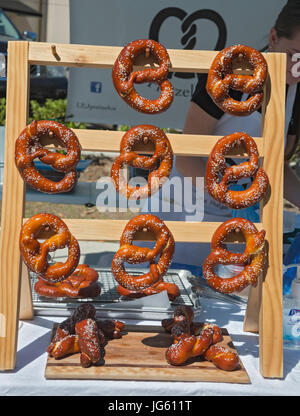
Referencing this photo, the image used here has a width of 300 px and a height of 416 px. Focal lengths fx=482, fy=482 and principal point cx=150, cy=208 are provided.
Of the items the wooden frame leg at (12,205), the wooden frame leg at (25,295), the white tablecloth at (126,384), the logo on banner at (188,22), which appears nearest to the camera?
the white tablecloth at (126,384)

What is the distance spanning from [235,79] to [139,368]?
818mm

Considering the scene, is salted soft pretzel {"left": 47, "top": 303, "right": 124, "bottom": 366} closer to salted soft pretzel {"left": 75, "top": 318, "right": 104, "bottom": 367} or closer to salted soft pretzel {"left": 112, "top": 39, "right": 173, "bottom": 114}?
salted soft pretzel {"left": 75, "top": 318, "right": 104, "bottom": 367}

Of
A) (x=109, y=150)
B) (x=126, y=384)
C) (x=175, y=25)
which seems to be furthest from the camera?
(x=175, y=25)

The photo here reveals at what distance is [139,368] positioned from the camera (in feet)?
4.11

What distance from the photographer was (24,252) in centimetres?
125

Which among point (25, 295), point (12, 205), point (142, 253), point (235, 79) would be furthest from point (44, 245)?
point (235, 79)

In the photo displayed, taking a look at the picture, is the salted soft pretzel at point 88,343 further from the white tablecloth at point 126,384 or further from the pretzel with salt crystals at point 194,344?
the pretzel with salt crystals at point 194,344

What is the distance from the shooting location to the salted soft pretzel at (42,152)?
1260mm

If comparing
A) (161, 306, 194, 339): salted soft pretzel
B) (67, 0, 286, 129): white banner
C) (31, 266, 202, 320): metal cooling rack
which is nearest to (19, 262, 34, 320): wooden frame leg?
(31, 266, 202, 320): metal cooling rack

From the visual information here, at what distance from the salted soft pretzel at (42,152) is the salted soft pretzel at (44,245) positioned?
95mm

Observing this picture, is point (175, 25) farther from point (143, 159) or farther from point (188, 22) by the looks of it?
point (143, 159)

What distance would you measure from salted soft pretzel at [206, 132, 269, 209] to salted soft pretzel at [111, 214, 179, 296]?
0.61 ft

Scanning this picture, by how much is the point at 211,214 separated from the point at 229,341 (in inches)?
45.8

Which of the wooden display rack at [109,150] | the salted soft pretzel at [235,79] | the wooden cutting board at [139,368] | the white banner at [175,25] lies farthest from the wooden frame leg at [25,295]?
the white banner at [175,25]
